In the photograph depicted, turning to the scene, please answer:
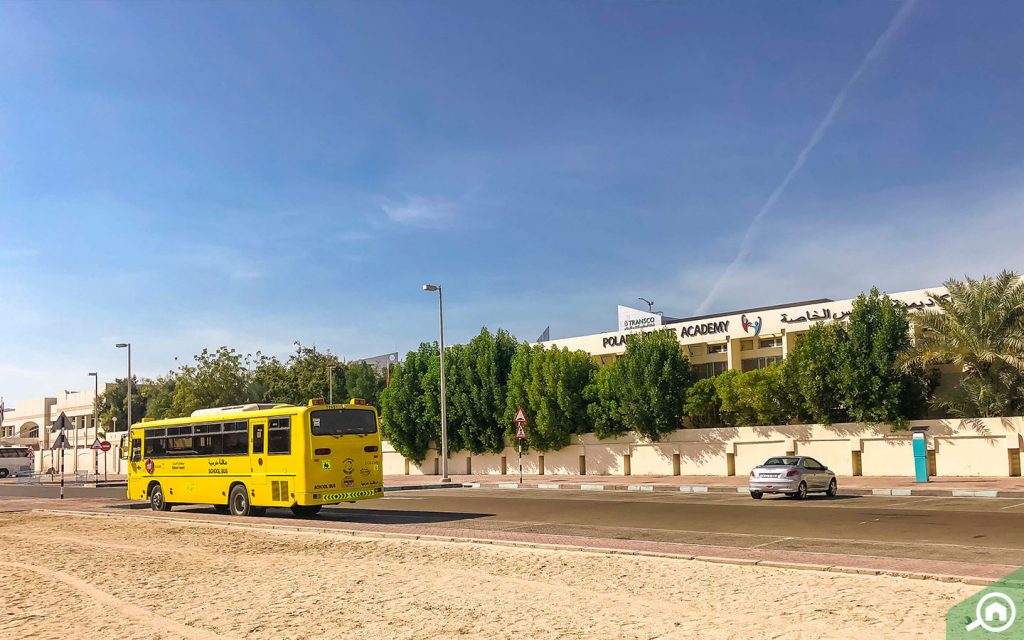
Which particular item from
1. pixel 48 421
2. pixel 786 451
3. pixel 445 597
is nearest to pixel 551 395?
pixel 786 451

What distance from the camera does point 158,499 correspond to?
2725cm

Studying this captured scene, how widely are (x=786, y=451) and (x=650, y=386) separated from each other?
7377 mm

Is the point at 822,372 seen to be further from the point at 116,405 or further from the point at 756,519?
the point at 116,405

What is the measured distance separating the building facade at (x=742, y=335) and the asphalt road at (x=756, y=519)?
60.8 ft

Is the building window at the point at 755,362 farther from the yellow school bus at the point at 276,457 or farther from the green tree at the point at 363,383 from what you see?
the green tree at the point at 363,383

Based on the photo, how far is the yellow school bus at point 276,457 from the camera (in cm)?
2186

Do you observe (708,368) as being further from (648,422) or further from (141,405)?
(141,405)

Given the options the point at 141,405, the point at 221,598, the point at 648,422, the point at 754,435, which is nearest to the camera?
the point at 221,598

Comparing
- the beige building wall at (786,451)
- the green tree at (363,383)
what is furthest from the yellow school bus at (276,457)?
the green tree at (363,383)

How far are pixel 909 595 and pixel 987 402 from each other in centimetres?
2708

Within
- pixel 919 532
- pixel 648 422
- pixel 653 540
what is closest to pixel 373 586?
pixel 653 540

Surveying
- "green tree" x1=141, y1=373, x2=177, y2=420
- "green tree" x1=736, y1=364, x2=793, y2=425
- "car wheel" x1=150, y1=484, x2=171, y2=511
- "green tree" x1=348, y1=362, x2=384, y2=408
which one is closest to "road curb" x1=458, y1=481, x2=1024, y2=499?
"green tree" x1=736, y1=364, x2=793, y2=425

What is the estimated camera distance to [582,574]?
1145cm

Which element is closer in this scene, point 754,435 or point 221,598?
point 221,598
